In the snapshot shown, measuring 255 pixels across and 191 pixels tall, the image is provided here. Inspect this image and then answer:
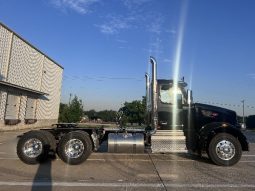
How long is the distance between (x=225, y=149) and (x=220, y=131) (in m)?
0.60

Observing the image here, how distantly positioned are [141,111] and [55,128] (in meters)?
3.97

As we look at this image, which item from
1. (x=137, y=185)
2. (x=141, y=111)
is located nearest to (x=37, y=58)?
(x=141, y=111)

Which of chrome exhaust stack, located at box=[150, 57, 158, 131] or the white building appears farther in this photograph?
the white building

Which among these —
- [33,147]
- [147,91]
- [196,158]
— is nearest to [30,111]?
[147,91]

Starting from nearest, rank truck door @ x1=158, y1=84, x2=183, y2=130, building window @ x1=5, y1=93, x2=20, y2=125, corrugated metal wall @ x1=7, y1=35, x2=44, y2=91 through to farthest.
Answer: truck door @ x1=158, y1=84, x2=183, y2=130 → building window @ x1=5, y1=93, x2=20, y2=125 → corrugated metal wall @ x1=7, y1=35, x2=44, y2=91

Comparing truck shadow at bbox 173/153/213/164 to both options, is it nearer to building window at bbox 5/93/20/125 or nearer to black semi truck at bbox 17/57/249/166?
black semi truck at bbox 17/57/249/166

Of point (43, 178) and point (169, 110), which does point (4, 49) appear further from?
point (43, 178)

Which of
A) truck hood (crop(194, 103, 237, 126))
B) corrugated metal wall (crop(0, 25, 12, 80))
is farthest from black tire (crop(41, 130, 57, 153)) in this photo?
corrugated metal wall (crop(0, 25, 12, 80))

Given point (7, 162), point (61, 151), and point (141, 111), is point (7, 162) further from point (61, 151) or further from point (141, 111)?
point (141, 111)

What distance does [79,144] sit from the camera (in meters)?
10.8

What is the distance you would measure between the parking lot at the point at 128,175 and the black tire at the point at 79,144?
9.6 inches

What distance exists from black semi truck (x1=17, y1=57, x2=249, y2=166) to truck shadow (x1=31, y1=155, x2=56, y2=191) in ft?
1.42

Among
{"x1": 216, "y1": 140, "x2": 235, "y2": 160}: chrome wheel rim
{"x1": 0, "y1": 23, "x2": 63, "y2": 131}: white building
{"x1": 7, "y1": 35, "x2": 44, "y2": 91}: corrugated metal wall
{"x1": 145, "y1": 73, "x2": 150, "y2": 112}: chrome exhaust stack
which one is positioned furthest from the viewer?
{"x1": 7, "y1": 35, "x2": 44, "y2": 91}: corrugated metal wall

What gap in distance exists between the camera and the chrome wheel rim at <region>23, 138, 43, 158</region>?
1082cm
